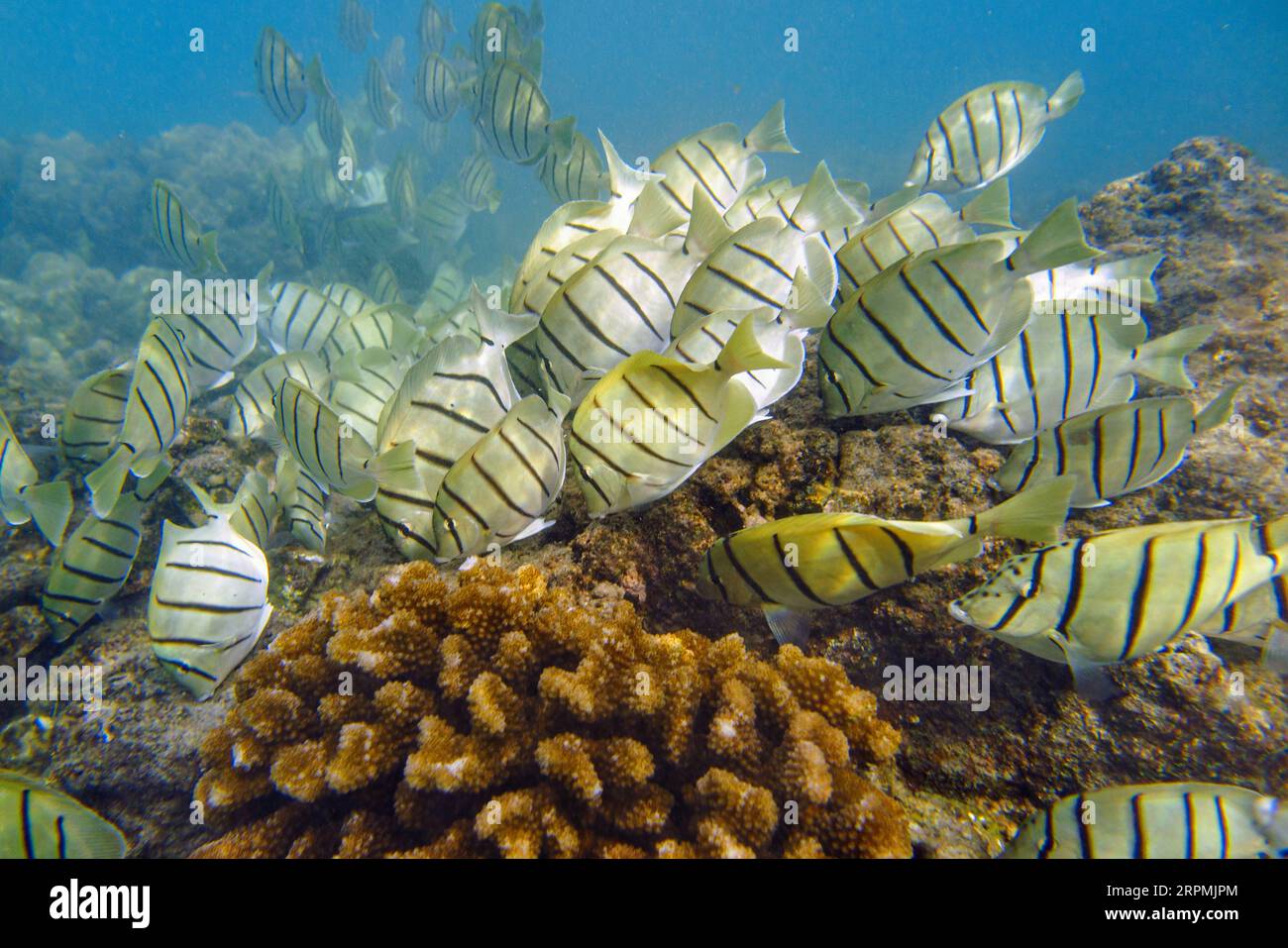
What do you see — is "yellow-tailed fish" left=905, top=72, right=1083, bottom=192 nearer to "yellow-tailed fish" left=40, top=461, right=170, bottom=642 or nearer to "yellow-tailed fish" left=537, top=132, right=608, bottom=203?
"yellow-tailed fish" left=537, top=132, right=608, bottom=203

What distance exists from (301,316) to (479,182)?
5.57m

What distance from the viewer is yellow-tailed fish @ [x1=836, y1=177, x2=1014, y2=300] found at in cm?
305

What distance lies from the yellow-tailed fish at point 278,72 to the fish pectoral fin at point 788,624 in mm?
9783

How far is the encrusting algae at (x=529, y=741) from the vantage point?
2055mm

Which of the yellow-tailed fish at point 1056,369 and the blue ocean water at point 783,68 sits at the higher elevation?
the blue ocean water at point 783,68

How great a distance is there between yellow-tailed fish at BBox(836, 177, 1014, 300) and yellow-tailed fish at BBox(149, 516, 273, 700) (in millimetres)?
3406

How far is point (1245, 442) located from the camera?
10.0 feet

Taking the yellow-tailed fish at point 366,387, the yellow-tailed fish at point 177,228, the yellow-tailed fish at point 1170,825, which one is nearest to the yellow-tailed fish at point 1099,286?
the yellow-tailed fish at point 1170,825

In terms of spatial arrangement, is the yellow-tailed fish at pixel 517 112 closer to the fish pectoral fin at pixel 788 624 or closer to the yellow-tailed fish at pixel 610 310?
the yellow-tailed fish at pixel 610 310

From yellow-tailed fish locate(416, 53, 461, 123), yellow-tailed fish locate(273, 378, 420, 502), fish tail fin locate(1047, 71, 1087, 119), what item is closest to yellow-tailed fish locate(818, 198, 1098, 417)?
yellow-tailed fish locate(273, 378, 420, 502)

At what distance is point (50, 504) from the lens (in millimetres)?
3723

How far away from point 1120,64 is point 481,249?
333ft

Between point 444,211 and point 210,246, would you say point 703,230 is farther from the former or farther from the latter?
point 444,211

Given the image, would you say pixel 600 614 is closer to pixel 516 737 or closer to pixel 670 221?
pixel 516 737
